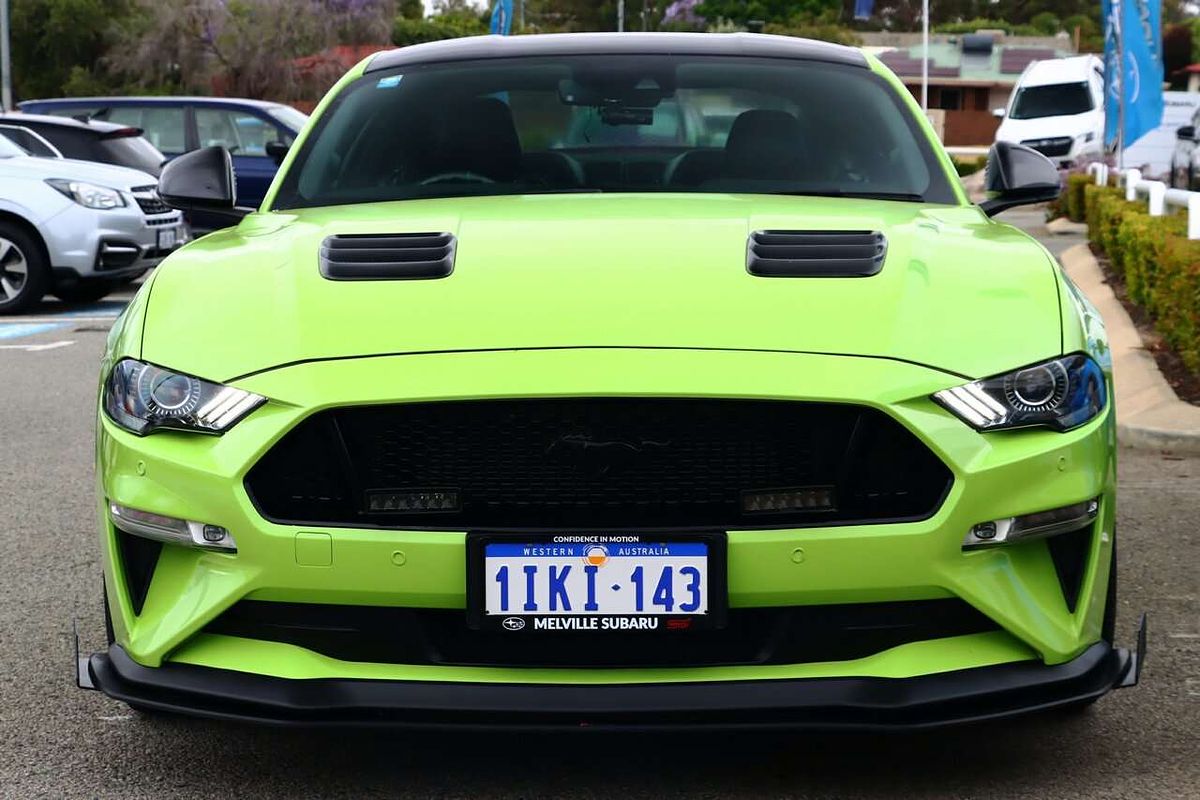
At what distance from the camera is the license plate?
309cm

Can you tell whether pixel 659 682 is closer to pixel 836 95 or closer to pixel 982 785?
pixel 982 785

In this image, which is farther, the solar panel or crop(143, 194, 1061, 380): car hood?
the solar panel

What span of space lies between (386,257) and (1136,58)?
53.2ft

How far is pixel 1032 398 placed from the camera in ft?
10.6

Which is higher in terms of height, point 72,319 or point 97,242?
point 97,242

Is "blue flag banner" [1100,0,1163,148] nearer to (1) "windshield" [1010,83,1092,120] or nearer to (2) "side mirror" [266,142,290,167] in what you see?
(2) "side mirror" [266,142,290,167]

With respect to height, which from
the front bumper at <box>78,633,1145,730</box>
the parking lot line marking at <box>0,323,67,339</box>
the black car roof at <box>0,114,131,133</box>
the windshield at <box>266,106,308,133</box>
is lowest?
the parking lot line marking at <box>0,323,67,339</box>

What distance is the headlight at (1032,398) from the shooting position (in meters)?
3.18

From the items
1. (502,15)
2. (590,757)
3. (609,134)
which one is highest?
(609,134)

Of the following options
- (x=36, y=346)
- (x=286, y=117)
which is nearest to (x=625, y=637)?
(x=36, y=346)

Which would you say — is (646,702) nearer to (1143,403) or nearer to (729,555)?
(729,555)


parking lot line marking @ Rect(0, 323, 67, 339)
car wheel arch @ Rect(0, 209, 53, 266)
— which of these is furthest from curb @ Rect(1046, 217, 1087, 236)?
parking lot line marking @ Rect(0, 323, 67, 339)

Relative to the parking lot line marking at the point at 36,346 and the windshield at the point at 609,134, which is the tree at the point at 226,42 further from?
the windshield at the point at 609,134

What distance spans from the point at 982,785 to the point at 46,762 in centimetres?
181
